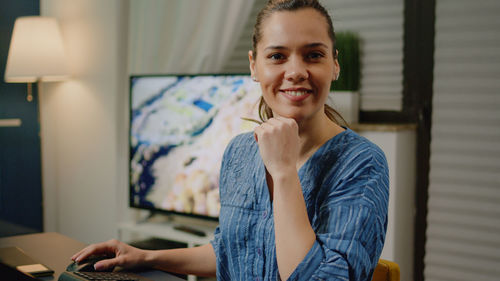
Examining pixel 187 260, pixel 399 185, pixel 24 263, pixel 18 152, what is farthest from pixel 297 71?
pixel 18 152

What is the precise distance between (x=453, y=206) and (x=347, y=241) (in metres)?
1.57

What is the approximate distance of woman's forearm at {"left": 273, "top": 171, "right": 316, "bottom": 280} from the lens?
922 millimetres

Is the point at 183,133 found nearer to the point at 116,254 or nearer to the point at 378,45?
the point at 378,45

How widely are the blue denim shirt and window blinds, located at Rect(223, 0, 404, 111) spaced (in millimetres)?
1305

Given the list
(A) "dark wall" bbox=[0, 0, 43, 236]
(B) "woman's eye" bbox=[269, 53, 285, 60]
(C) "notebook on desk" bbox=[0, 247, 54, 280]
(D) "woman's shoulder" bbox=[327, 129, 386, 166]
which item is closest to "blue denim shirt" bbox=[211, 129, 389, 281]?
(D) "woman's shoulder" bbox=[327, 129, 386, 166]

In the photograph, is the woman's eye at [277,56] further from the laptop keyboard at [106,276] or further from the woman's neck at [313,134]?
the laptop keyboard at [106,276]

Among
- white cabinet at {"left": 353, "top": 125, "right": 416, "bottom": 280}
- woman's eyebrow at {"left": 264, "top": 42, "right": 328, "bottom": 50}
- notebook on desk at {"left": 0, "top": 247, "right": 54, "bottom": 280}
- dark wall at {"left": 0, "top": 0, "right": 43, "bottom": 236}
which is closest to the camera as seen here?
woman's eyebrow at {"left": 264, "top": 42, "right": 328, "bottom": 50}

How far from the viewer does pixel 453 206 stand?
2275 millimetres

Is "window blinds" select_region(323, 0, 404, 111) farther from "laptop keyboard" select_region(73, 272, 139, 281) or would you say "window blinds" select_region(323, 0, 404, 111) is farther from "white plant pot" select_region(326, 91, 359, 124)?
"laptop keyboard" select_region(73, 272, 139, 281)

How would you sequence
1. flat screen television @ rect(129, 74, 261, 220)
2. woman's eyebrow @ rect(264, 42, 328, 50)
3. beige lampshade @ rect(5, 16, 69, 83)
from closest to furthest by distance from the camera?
woman's eyebrow @ rect(264, 42, 328, 50) → flat screen television @ rect(129, 74, 261, 220) → beige lampshade @ rect(5, 16, 69, 83)

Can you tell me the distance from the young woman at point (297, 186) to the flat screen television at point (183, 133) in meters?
0.99

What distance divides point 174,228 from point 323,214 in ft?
5.64

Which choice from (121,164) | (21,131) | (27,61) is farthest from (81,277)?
(21,131)

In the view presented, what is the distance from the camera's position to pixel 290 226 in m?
0.93
